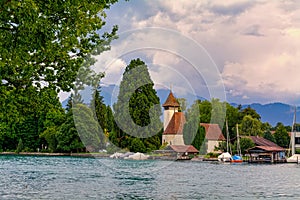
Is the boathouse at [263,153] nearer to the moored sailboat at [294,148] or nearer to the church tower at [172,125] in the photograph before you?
the moored sailboat at [294,148]

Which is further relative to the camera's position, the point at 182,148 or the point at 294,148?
the point at 294,148

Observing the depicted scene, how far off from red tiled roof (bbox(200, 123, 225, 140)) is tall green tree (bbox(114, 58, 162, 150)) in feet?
156

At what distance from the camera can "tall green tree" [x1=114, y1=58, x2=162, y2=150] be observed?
98.1 ft

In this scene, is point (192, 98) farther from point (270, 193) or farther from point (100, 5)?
point (100, 5)

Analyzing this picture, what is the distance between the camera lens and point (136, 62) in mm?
28703

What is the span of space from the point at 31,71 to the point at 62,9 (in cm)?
223

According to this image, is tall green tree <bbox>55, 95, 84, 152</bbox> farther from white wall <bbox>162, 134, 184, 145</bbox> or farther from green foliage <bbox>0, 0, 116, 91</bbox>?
green foliage <bbox>0, 0, 116, 91</bbox>

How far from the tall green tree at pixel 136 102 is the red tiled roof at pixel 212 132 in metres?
47.5

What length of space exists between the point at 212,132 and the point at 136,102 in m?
51.5

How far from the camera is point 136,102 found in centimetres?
3341

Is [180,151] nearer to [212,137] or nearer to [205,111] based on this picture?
[212,137]

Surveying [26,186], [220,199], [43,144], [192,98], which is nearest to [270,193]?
[220,199]

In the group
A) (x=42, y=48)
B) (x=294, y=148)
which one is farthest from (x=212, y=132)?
(x=42, y=48)

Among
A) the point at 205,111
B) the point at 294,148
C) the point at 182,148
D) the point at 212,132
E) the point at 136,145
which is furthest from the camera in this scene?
the point at 205,111
